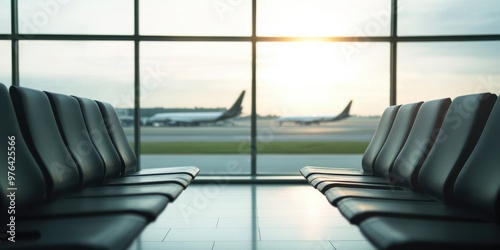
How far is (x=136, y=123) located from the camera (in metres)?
4.53

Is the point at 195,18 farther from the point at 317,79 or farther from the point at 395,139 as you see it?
the point at 395,139

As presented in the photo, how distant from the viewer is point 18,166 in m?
1.43

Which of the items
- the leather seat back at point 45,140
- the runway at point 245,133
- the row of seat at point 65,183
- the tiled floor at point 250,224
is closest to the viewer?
the row of seat at point 65,183

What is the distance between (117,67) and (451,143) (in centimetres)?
371

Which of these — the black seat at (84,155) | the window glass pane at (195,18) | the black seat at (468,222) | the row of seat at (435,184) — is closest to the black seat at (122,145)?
the black seat at (84,155)

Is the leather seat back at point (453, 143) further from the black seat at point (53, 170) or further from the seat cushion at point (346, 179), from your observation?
the black seat at point (53, 170)

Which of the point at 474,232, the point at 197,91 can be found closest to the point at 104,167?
the point at 474,232

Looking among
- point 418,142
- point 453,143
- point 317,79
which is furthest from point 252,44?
point 453,143

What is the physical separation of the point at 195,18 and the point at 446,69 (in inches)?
108

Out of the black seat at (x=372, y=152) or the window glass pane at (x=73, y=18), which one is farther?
the window glass pane at (x=73, y=18)

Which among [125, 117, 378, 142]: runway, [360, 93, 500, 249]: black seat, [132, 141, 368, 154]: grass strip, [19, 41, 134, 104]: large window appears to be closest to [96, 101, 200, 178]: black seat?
[360, 93, 500, 249]: black seat

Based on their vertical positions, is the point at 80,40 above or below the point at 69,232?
above

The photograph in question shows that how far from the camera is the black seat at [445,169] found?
4.78 feet

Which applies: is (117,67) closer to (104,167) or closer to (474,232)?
(104,167)
